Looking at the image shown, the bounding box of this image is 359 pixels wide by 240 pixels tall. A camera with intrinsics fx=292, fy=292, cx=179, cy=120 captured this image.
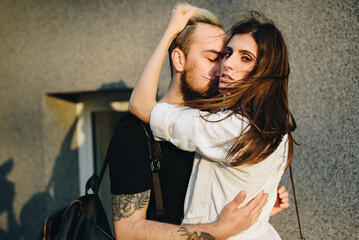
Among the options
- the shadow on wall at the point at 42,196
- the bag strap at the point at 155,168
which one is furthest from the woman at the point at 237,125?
the shadow on wall at the point at 42,196

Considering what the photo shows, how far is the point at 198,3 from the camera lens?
2432 mm

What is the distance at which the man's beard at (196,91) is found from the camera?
185cm

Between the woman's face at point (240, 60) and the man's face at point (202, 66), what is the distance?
11.4 inches

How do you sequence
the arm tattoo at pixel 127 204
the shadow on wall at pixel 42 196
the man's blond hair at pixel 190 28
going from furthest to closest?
1. the shadow on wall at pixel 42 196
2. the man's blond hair at pixel 190 28
3. the arm tattoo at pixel 127 204

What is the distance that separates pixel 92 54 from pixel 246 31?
1.77 m

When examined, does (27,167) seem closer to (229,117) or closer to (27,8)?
(27,8)

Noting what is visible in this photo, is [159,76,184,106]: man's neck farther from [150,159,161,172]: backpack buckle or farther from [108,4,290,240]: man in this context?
[150,159,161,172]: backpack buckle

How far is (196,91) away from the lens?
1858 millimetres

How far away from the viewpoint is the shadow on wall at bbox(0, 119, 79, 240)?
3160 mm

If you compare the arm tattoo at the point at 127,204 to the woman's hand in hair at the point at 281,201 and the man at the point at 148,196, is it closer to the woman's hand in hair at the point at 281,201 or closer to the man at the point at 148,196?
the man at the point at 148,196

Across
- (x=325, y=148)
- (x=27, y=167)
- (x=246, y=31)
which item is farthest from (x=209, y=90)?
(x=27, y=167)

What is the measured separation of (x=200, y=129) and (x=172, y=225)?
1.61 ft

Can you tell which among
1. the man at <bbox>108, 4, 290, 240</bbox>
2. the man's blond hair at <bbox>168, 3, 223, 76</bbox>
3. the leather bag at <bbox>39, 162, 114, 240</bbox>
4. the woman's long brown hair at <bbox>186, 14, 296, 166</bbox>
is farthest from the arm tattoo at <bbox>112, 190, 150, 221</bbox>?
the man's blond hair at <bbox>168, 3, 223, 76</bbox>

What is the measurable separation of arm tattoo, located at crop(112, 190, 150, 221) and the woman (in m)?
0.23
